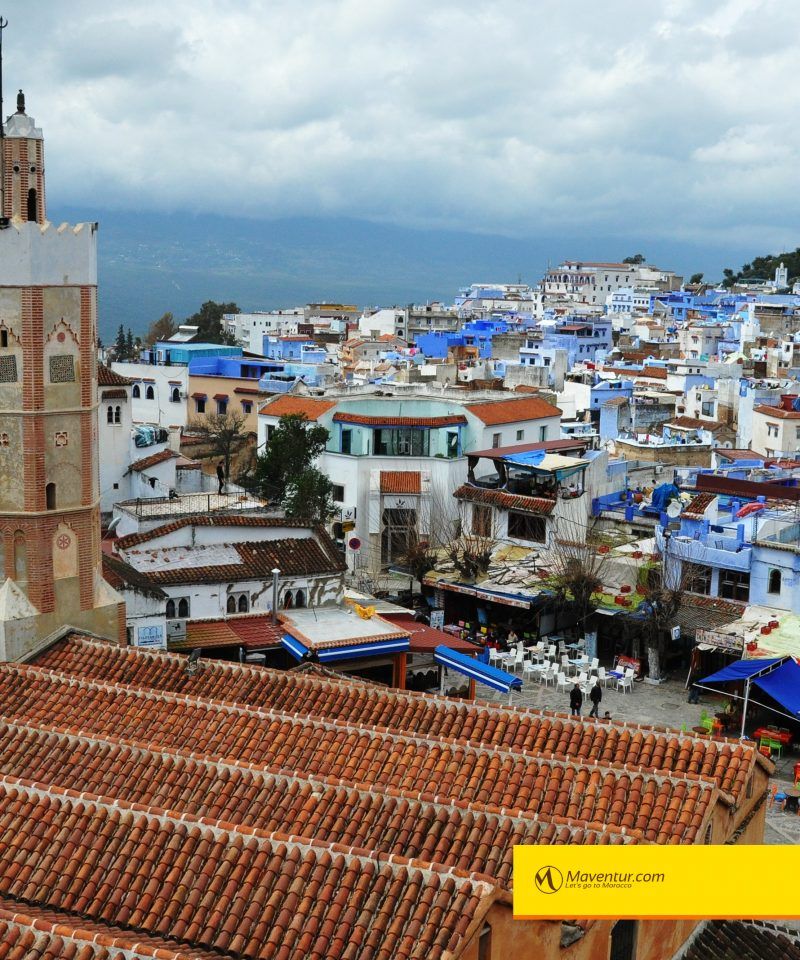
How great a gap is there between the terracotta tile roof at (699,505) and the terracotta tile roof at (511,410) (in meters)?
9.68

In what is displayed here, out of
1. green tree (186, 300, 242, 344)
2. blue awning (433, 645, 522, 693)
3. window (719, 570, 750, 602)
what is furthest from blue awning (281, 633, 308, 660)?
green tree (186, 300, 242, 344)

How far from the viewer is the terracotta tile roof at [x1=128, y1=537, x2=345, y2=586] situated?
23828 mm

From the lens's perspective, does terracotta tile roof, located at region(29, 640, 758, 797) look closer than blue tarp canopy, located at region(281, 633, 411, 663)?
Yes

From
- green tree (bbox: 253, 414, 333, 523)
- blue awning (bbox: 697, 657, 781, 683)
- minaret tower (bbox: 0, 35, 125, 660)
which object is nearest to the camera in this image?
minaret tower (bbox: 0, 35, 125, 660)

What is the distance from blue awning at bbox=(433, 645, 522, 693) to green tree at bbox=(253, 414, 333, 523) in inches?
445

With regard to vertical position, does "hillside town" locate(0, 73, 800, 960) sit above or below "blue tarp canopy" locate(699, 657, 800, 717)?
above

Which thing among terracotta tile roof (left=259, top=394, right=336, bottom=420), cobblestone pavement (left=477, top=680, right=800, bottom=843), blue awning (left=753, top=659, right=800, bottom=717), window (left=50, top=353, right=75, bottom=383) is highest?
window (left=50, top=353, right=75, bottom=383)

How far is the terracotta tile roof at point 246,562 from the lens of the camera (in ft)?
78.2

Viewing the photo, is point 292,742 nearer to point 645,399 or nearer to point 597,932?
point 597,932

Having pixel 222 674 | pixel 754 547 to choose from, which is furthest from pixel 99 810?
pixel 754 547

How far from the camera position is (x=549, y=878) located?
8789 millimetres

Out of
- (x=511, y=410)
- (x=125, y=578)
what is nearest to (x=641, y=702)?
(x=125, y=578)

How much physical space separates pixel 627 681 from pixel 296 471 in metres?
13.8

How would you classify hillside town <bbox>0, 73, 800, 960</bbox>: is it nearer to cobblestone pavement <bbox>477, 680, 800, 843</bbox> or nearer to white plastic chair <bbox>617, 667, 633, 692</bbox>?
cobblestone pavement <bbox>477, 680, 800, 843</bbox>
